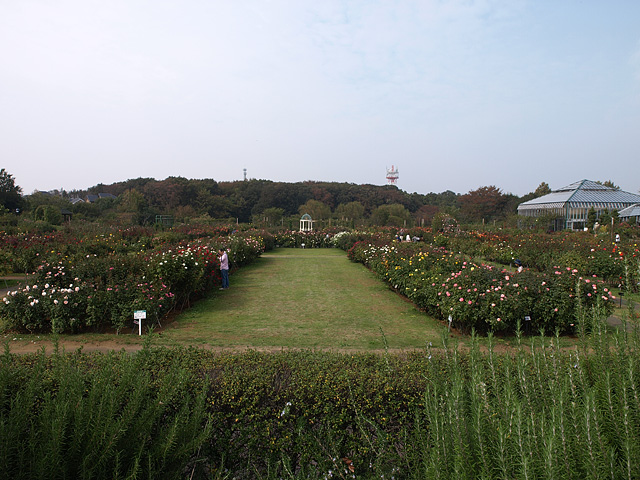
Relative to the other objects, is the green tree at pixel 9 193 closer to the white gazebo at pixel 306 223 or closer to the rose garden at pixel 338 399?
the white gazebo at pixel 306 223

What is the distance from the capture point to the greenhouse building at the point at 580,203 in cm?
2902

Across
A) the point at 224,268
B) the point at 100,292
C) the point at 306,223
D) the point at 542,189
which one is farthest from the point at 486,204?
the point at 100,292

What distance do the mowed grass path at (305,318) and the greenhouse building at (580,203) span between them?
2375 centimetres

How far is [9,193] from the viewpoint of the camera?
3325cm

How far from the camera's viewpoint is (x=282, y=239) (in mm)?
25844

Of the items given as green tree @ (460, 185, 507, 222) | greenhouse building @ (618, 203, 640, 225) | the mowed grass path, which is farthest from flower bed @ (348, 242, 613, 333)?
green tree @ (460, 185, 507, 222)

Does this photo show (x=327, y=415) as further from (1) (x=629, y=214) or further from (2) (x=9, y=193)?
(2) (x=9, y=193)

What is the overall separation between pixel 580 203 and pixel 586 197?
1.10 meters

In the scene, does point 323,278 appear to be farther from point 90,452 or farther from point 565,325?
point 90,452

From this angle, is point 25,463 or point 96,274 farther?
point 96,274

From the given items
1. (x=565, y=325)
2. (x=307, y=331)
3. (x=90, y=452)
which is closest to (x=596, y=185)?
(x=565, y=325)

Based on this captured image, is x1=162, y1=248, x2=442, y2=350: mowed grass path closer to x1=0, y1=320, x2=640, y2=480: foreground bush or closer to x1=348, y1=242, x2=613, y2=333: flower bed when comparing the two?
x1=348, y1=242, x2=613, y2=333: flower bed

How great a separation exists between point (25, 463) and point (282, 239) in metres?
24.3

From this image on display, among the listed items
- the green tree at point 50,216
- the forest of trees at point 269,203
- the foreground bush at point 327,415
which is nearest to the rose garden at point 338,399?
the foreground bush at point 327,415
